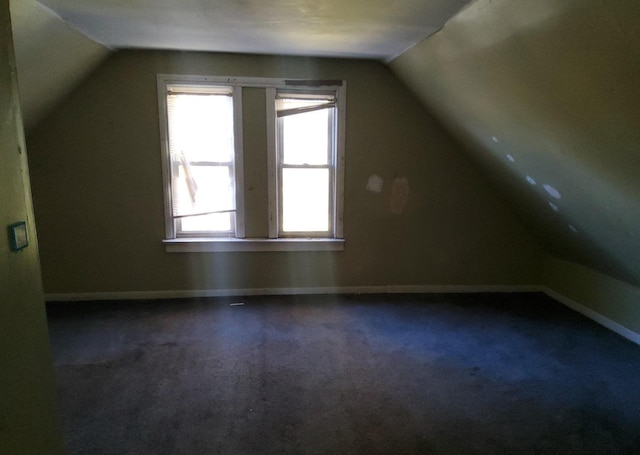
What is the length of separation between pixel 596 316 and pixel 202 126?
12.4 ft

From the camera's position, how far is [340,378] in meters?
2.70

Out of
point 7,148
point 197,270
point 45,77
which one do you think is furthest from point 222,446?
point 45,77

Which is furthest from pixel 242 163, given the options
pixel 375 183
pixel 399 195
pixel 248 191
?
pixel 399 195

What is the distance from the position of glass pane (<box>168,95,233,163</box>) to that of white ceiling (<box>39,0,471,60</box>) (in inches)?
19.2

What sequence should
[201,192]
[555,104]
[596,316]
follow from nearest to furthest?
[555,104] < [596,316] < [201,192]

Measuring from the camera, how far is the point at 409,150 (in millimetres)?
4031

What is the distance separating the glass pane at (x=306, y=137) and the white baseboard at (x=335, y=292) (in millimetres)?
1244

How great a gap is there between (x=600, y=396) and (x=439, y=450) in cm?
118

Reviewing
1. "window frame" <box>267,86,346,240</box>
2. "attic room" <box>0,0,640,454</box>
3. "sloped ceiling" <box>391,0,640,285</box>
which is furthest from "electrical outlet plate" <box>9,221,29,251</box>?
"window frame" <box>267,86,346,240</box>

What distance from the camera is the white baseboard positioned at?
3.91 meters

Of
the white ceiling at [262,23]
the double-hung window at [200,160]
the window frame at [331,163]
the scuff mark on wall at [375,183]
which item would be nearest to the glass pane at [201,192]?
the double-hung window at [200,160]

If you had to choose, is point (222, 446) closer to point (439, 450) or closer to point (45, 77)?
point (439, 450)

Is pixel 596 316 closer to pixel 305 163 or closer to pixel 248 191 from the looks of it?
pixel 305 163

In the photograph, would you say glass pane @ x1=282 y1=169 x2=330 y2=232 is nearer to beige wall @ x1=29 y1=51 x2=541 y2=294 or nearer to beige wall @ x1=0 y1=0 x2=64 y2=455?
beige wall @ x1=29 y1=51 x2=541 y2=294
